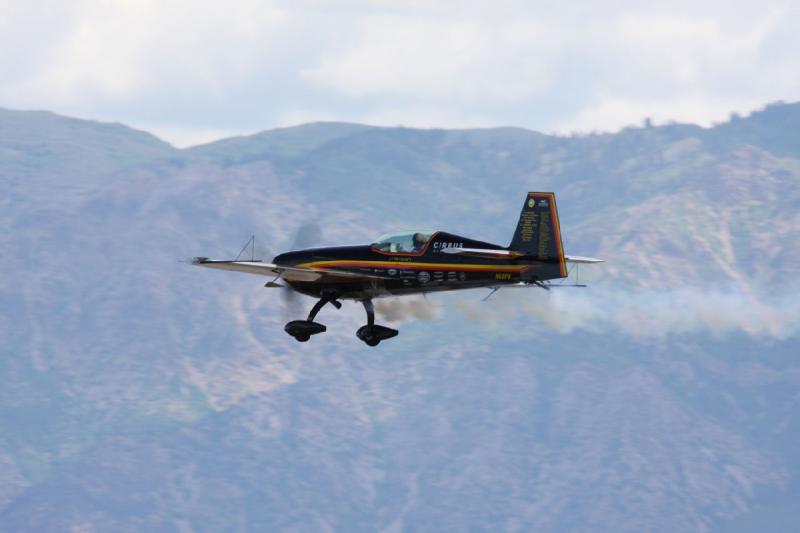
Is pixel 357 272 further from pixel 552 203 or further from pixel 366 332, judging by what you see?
pixel 552 203

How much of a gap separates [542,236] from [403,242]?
16.3 ft

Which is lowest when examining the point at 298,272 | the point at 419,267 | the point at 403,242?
the point at 298,272

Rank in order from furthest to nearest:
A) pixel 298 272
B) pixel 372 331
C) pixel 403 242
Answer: pixel 372 331 < pixel 298 272 < pixel 403 242

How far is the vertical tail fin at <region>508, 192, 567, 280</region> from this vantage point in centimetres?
5378

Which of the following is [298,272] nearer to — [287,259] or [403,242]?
[287,259]

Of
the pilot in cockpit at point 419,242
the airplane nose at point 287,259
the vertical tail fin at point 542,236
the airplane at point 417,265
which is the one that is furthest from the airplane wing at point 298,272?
the vertical tail fin at point 542,236

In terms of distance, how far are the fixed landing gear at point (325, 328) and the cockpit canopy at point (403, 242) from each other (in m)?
2.56

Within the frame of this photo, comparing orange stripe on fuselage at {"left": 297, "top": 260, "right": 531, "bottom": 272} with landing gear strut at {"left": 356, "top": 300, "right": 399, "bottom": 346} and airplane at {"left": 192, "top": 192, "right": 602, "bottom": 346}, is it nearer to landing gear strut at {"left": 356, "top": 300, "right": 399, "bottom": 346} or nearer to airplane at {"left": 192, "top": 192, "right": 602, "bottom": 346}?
airplane at {"left": 192, "top": 192, "right": 602, "bottom": 346}

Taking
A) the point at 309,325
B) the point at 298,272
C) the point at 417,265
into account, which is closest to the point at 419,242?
the point at 417,265

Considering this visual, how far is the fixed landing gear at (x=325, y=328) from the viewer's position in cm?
5678

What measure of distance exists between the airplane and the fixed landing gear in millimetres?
35

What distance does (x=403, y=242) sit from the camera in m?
55.6

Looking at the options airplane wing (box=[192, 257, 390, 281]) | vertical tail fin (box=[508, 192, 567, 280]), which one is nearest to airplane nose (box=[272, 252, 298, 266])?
airplane wing (box=[192, 257, 390, 281])

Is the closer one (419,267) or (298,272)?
(419,267)
